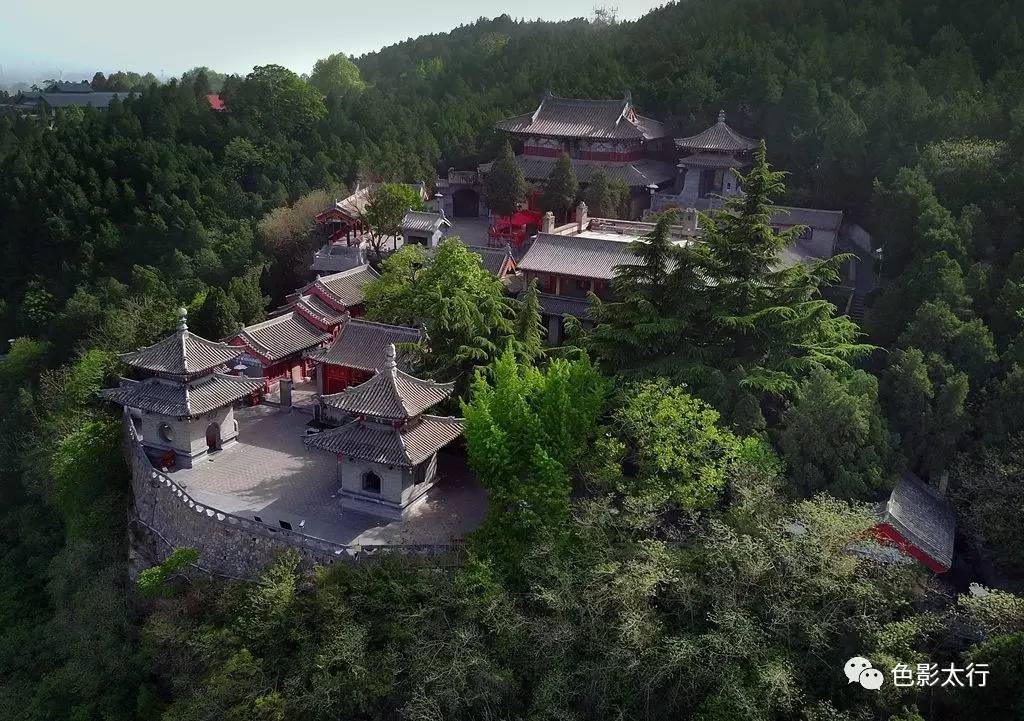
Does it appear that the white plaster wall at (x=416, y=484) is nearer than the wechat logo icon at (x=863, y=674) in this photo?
No

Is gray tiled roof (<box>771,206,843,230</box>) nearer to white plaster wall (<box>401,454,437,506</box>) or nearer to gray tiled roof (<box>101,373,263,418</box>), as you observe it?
white plaster wall (<box>401,454,437,506</box>)

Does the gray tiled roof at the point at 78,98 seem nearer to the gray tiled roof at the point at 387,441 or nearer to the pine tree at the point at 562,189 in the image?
the pine tree at the point at 562,189

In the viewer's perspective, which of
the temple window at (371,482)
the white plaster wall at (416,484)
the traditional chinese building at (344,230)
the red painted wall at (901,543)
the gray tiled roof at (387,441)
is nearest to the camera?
the red painted wall at (901,543)

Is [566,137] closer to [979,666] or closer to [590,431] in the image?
[590,431]

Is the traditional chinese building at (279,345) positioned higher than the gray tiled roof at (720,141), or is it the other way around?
the gray tiled roof at (720,141)

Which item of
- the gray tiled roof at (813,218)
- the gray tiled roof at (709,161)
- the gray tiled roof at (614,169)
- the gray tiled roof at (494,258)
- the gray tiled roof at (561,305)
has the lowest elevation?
the gray tiled roof at (561,305)

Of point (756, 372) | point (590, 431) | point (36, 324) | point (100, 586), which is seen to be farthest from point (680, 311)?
point (36, 324)

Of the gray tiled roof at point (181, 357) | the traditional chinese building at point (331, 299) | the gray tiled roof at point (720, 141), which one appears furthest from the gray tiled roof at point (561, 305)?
the gray tiled roof at point (720, 141)
